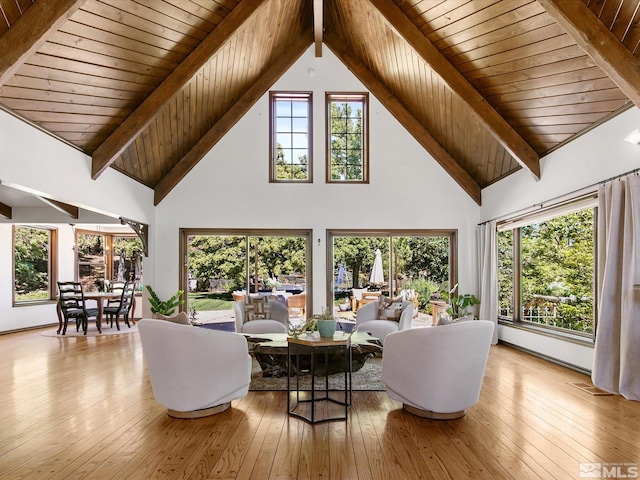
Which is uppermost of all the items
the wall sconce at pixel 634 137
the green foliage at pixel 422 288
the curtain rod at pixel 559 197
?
the wall sconce at pixel 634 137

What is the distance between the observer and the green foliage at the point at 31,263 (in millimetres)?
8406

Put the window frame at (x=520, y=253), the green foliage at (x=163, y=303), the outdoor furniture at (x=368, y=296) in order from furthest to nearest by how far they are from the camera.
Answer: the outdoor furniture at (x=368, y=296)
the green foliage at (x=163, y=303)
the window frame at (x=520, y=253)

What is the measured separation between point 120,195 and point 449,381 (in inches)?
214

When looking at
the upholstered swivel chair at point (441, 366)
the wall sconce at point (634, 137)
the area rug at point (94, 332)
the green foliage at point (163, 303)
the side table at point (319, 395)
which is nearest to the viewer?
the upholstered swivel chair at point (441, 366)

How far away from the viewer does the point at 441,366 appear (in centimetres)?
312

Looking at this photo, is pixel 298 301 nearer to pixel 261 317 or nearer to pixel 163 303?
pixel 261 317

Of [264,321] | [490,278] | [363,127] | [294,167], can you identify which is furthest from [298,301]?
[363,127]

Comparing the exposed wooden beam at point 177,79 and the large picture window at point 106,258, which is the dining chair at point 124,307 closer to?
the large picture window at point 106,258

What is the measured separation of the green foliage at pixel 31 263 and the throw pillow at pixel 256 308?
551cm

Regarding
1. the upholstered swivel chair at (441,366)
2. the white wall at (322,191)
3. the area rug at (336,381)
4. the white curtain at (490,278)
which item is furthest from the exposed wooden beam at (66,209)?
the white curtain at (490,278)

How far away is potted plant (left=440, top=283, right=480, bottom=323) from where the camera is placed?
277 inches

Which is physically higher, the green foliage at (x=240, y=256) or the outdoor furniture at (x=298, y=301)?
the green foliage at (x=240, y=256)

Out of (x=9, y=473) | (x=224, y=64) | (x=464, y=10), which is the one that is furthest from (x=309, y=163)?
(x=9, y=473)

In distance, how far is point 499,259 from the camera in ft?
22.9
